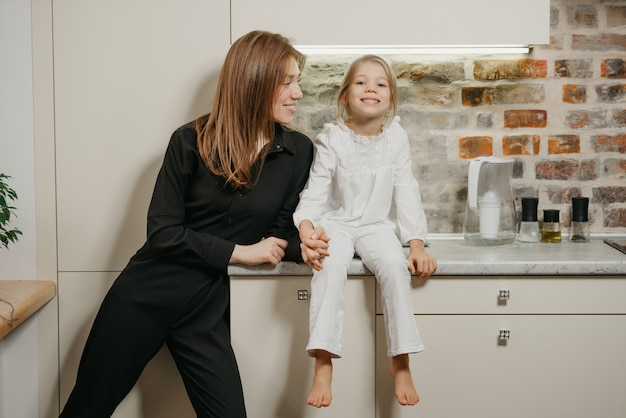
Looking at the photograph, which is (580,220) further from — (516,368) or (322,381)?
(322,381)

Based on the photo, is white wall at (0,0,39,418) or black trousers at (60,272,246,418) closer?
black trousers at (60,272,246,418)

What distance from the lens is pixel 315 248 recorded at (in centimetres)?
188

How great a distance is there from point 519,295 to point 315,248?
2.01 feet

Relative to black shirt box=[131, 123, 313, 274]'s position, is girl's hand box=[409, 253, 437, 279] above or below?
below

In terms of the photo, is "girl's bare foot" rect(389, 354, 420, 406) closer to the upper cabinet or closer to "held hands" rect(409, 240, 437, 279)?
"held hands" rect(409, 240, 437, 279)

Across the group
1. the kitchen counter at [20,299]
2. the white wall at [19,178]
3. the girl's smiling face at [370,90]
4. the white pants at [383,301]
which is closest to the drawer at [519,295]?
the white pants at [383,301]

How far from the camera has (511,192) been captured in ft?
7.80

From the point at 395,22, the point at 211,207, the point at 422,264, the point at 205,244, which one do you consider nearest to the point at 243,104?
the point at 211,207

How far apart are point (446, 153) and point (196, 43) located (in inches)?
37.7

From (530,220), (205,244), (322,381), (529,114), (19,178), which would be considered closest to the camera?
(322,381)

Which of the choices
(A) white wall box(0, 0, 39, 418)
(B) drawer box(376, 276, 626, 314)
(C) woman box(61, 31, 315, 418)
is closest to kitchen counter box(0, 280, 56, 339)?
(A) white wall box(0, 0, 39, 418)

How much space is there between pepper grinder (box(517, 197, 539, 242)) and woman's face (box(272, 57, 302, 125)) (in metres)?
0.90

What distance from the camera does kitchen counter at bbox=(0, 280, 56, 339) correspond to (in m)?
2.01

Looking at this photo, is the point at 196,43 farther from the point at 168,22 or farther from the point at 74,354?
the point at 74,354
